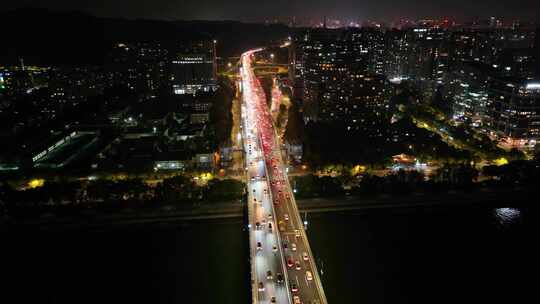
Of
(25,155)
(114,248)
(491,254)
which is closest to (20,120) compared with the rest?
(25,155)

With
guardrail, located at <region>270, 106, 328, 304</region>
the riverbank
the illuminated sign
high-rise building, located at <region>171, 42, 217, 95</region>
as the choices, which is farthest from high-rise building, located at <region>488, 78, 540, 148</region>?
high-rise building, located at <region>171, 42, 217, 95</region>

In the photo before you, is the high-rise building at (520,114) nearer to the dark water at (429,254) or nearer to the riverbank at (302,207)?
the riverbank at (302,207)

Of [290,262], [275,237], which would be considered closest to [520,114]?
[275,237]

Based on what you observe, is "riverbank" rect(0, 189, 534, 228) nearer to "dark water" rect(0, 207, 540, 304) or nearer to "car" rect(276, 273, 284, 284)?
"dark water" rect(0, 207, 540, 304)

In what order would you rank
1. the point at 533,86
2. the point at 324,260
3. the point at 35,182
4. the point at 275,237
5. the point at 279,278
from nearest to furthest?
the point at 279,278, the point at 275,237, the point at 324,260, the point at 35,182, the point at 533,86

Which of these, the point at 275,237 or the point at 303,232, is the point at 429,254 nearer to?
the point at 303,232

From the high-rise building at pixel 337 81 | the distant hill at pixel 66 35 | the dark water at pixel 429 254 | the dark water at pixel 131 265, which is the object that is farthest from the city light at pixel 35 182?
the distant hill at pixel 66 35
